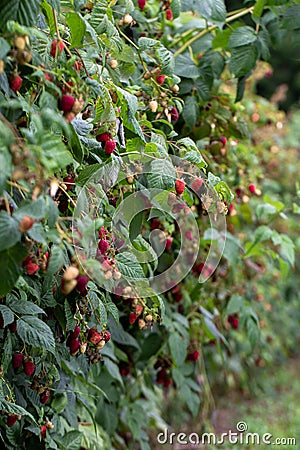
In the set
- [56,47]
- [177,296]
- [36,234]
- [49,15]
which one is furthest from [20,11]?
[177,296]

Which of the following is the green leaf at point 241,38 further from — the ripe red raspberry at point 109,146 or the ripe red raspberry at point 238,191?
the ripe red raspberry at point 109,146

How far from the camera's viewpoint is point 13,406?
1142 mm

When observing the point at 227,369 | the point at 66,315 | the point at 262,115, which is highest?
the point at 66,315

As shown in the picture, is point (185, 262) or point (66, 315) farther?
point (185, 262)

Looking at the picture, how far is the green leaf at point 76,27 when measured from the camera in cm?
104

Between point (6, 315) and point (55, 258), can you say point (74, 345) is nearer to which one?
point (6, 315)

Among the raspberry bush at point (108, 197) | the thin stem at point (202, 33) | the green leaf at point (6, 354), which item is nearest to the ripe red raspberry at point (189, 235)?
the raspberry bush at point (108, 197)

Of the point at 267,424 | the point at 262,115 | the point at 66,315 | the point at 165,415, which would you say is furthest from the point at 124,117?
the point at 267,424

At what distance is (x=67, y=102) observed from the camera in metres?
0.87

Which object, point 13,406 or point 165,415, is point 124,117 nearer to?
point 13,406

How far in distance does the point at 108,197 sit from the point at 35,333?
0.32 m

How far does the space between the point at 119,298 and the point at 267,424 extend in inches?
81.2

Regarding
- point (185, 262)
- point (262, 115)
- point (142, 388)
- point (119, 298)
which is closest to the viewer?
point (119, 298)

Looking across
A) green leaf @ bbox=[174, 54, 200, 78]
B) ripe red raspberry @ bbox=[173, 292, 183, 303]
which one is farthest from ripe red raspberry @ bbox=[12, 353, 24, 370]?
green leaf @ bbox=[174, 54, 200, 78]
